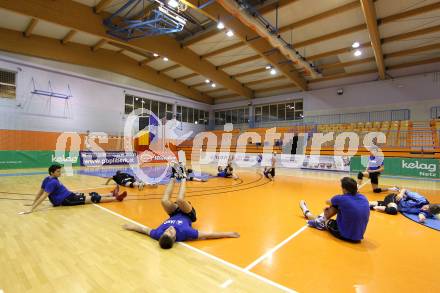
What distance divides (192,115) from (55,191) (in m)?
22.4

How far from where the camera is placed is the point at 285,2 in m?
12.1

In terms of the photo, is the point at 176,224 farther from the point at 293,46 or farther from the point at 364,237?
the point at 293,46

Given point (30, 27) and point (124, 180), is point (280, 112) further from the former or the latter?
point (30, 27)

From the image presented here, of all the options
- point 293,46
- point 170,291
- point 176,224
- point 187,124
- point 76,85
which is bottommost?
point 170,291

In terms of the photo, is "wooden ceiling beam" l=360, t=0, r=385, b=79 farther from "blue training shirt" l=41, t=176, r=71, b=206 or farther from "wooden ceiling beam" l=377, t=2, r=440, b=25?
"blue training shirt" l=41, t=176, r=71, b=206

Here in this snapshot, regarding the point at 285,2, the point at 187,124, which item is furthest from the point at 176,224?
the point at 187,124

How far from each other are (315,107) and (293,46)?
7693mm

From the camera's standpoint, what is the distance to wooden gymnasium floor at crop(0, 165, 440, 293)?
257 centimetres

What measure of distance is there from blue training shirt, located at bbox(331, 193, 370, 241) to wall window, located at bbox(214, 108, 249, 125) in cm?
2368

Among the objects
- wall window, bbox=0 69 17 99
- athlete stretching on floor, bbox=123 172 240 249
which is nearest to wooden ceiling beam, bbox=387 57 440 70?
athlete stretching on floor, bbox=123 172 240 249

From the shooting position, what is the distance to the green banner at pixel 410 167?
12.3m

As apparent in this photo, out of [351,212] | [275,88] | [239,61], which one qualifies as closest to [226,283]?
[351,212]

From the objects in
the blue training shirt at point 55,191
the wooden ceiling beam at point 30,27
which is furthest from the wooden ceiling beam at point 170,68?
the blue training shirt at point 55,191

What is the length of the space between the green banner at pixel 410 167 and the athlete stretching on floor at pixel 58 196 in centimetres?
1436
